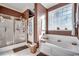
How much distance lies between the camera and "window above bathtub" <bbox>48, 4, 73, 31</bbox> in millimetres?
1252

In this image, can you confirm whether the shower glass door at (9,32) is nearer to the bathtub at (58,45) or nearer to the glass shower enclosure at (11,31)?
the glass shower enclosure at (11,31)

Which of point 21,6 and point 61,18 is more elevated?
point 21,6

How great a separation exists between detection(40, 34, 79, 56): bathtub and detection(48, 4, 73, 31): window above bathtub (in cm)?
17

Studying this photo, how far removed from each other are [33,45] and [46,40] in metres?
0.27

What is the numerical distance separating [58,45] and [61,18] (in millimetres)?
497

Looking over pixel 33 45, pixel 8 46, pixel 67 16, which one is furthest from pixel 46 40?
pixel 8 46

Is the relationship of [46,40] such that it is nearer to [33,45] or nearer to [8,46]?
[33,45]

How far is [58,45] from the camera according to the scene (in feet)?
4.21

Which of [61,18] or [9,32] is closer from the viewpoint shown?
[9,32]

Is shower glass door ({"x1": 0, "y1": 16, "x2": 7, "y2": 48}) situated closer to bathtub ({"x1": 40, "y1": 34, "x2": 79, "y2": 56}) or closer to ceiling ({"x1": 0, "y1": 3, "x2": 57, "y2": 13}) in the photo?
ceiling ({"x1": 0, "y1": 3, "x2": 57, "y2": 13})

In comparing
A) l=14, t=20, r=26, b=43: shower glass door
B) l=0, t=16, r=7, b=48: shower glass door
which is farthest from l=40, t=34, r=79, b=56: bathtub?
Answer: l=0, t=16, r=7, b=48: shower glass door

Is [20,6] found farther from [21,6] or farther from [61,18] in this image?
[61,18]

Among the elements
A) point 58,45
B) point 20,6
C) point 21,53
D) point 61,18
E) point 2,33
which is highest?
point 20,6

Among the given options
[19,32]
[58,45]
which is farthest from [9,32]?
[58,45]
